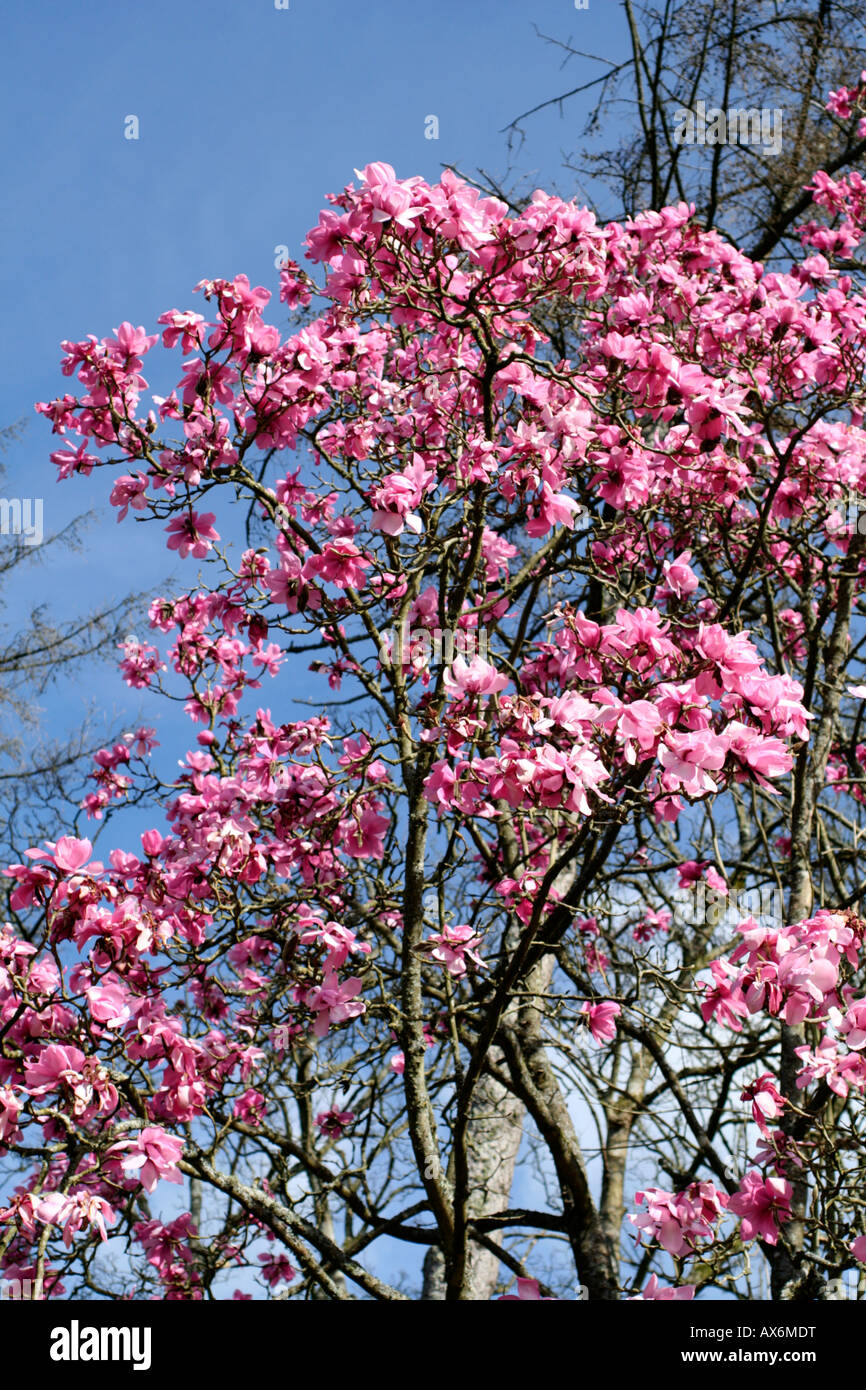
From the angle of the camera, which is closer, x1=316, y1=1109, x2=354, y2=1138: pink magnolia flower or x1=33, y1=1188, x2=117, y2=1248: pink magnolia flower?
x1=33, y1=1188, x2=117, y2=1248: pink magnolia flower

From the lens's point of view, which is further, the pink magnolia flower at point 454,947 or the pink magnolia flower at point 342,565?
the pink magnolia flower at point 342,565

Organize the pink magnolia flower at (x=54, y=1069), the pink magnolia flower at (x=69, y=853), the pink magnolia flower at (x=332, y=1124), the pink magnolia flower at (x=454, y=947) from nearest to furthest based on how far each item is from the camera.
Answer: the pink magnolia flower at (x=54, y=1069), the pink magnolia flower at (x=69, y=853), the pink magnolia flower at (x=454, y=947), the pink magnolia flower at (x=332, y=1124)

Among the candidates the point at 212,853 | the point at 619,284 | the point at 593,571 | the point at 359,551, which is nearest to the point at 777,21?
the point at 619,284

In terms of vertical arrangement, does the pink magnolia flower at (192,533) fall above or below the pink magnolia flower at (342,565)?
above

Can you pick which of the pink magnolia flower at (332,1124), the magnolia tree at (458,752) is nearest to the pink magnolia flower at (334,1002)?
the magnolia tree at (458,752)

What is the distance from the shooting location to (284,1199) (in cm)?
449

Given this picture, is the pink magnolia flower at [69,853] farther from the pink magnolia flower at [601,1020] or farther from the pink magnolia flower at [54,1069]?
the pink magnolia flower at [601,1020]

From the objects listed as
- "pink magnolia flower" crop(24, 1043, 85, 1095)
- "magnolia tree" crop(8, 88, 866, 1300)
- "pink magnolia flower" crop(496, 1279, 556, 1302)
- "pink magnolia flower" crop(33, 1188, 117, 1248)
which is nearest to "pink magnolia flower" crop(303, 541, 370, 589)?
"magnolia tree" crop(8, 88, 866, 1300)

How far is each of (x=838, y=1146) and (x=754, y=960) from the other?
59cm

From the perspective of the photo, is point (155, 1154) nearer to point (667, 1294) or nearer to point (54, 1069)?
point (54, 1069)

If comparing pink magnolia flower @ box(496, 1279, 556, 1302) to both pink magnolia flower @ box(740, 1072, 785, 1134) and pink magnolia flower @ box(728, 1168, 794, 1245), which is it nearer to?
pink magnolia flower @ box(728, 1168, 794, 1245)

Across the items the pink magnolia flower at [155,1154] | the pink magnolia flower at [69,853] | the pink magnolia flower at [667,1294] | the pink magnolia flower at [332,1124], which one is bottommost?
the pink magnolia flower at [667,1294]
